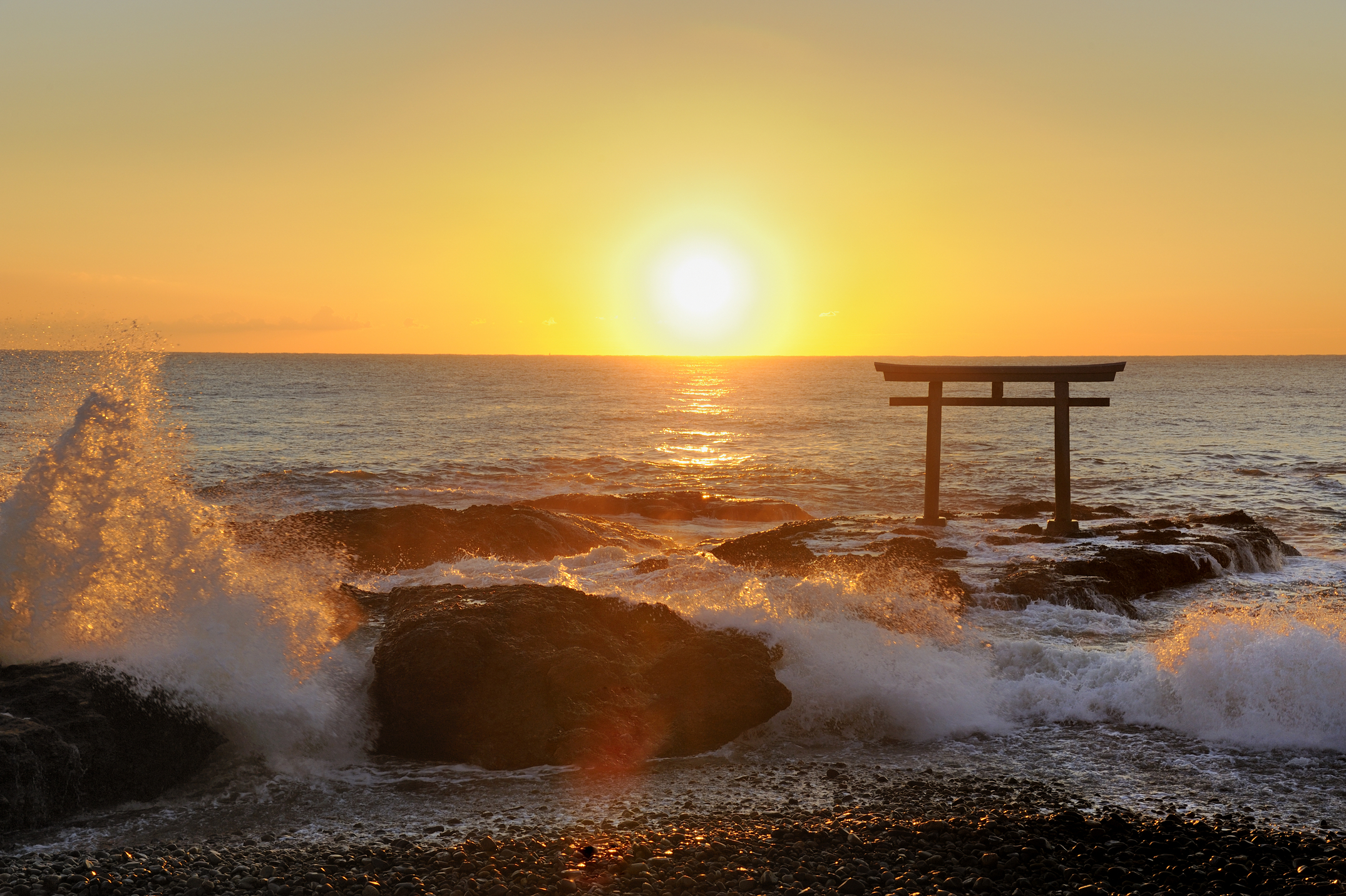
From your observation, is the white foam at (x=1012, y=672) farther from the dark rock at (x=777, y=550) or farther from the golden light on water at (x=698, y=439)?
the golden light on water at (x=698, y=439)

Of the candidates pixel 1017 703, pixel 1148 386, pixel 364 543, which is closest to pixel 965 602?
pixel 1017 703

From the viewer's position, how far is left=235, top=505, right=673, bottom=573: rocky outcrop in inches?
527

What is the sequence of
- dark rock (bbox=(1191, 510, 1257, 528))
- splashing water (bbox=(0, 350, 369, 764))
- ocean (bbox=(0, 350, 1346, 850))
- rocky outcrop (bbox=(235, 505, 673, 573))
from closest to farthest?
ocean (bbox=(0, 350, 1346, 850))
splashing water (bbox=(0, 350, 369, 764))
rocky outcrop (bbox=(235, 505, 673, 573))
dark rock (bbox=(1191, 510, 1257, 528))

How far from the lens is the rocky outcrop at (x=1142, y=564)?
36.8 ft

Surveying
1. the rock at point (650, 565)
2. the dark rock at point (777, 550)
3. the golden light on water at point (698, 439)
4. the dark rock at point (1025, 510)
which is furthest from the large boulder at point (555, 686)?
the golden light on water at point (698, 439)

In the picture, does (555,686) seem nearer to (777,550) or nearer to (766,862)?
(766,862)

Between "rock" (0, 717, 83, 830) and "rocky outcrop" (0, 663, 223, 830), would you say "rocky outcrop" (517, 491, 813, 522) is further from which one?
"rock" (0, 717, 83, 830)

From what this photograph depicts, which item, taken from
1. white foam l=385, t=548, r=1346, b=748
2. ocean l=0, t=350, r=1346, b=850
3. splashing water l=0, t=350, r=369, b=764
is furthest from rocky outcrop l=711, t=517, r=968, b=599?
splashing water l=0, t=350, r=369, b=764

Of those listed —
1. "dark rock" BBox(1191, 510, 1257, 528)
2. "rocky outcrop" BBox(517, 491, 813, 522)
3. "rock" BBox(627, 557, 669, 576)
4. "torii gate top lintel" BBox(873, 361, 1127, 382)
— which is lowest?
"rocky outcrop" BBox(517, 491, 813, 522)

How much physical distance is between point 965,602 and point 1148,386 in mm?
100341

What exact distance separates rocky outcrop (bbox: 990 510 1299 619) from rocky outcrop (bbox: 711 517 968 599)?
938 mm

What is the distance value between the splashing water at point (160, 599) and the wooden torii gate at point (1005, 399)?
1120 cm

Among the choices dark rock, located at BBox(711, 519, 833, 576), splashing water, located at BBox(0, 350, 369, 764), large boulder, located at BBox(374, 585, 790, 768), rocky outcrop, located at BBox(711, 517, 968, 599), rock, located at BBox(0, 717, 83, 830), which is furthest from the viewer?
dark rock, located at BBox(711, 519, 833, 576)

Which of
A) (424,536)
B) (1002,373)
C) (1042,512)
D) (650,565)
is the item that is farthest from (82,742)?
(1042,512)
